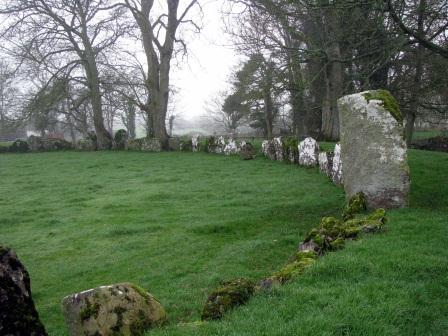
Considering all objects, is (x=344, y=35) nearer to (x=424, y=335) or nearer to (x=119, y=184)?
(x=119, y=184)

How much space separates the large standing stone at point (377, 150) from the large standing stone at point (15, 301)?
24.8 feet

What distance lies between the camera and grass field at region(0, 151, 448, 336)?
16.9 ft

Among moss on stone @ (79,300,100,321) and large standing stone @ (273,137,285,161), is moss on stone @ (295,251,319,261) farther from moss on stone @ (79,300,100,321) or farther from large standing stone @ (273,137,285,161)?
large standing stone @ (273,137,285,161)

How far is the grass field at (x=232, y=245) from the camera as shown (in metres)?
5.14

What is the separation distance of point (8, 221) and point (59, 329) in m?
7.40

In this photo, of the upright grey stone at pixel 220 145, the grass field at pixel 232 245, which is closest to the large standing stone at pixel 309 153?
the grass field at pixel 232 245

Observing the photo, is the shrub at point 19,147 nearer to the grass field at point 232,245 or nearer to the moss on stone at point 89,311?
the grass field at point 232,245

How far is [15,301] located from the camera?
4.61 m

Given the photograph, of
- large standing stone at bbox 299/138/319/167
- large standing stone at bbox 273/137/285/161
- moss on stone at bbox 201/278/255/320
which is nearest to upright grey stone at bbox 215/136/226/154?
large standing stone at bbox 273/137/285/161

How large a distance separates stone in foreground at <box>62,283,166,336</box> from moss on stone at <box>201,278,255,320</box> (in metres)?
0.69

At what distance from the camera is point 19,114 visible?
34375 mm

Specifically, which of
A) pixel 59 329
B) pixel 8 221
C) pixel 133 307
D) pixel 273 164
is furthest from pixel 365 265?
pixel 273 164

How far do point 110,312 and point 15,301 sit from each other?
117 cm

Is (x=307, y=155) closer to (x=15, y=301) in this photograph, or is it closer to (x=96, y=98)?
(x=15, y=301)
